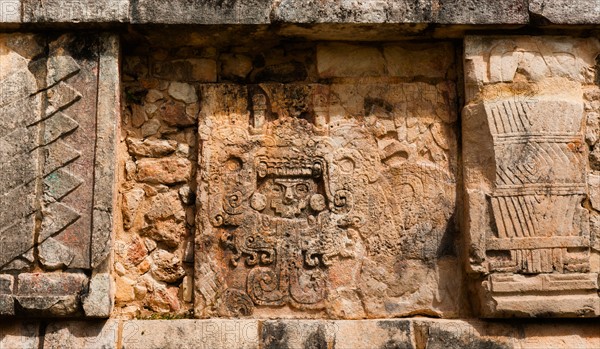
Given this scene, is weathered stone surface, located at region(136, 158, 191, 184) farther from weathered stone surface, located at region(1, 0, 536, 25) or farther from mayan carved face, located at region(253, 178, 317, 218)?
weathered stone surface, located at region(1, 0, 536, 25)

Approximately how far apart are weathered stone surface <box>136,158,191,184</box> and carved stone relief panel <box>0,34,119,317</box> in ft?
1.08

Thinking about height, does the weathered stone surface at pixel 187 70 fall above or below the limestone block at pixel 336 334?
above

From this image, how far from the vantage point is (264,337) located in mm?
5203

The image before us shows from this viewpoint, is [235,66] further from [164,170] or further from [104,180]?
[104,180]

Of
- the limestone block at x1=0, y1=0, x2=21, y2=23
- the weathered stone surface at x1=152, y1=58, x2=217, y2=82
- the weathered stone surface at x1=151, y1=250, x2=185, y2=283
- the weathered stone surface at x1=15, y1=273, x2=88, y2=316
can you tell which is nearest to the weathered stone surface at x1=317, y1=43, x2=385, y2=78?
the weathered stone surface at x1=152, y1=58, x2=217, y2=82

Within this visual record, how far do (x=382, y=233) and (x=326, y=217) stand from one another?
1.23 ft

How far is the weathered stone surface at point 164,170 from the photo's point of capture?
555 cm

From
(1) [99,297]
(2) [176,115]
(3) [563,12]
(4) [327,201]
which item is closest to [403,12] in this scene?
(3) [563,12]

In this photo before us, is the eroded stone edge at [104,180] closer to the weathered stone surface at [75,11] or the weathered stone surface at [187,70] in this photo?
the weathered stone surface at [75,11]

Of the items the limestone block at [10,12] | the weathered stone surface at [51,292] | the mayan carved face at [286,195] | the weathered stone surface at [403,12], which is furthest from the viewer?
the mayan carved face at [286,195]

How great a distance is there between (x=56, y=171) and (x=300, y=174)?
152 cm

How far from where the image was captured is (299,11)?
17.6ft

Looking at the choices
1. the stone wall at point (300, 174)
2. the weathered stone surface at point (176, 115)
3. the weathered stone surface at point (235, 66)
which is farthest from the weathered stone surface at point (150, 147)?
the weathered stone surface at point (235, 66)

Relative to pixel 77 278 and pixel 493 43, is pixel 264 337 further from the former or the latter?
pixel 493 43
